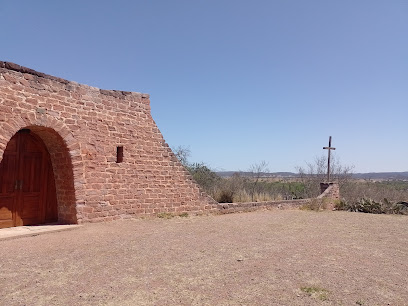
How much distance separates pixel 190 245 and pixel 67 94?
15.2 feet

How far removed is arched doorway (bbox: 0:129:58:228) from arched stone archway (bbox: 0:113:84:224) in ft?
0.93

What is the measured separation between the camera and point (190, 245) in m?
6.22

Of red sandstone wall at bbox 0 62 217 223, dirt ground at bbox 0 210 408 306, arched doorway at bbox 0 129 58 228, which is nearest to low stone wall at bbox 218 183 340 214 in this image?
red sandstone wall at bbox 0 62 217 223

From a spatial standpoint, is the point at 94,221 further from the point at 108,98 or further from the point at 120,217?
the point at 108,98

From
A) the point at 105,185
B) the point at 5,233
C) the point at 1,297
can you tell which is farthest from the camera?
the point at 105,185

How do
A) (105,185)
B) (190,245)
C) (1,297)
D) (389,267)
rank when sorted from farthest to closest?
1. (105,185)
2. (190,245)
3. (389,267)
4. (1,297)

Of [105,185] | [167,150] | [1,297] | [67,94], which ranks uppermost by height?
[67,94]

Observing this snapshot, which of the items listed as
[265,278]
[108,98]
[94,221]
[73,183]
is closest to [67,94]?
[108,98]

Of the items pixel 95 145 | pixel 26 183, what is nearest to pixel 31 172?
pixel 26 183

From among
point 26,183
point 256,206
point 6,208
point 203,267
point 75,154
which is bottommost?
point 203,267

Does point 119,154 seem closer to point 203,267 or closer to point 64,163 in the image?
point 64,163

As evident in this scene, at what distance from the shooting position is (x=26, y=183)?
8.00m

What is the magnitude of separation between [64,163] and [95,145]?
84cm

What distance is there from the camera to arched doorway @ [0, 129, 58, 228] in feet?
24.8
